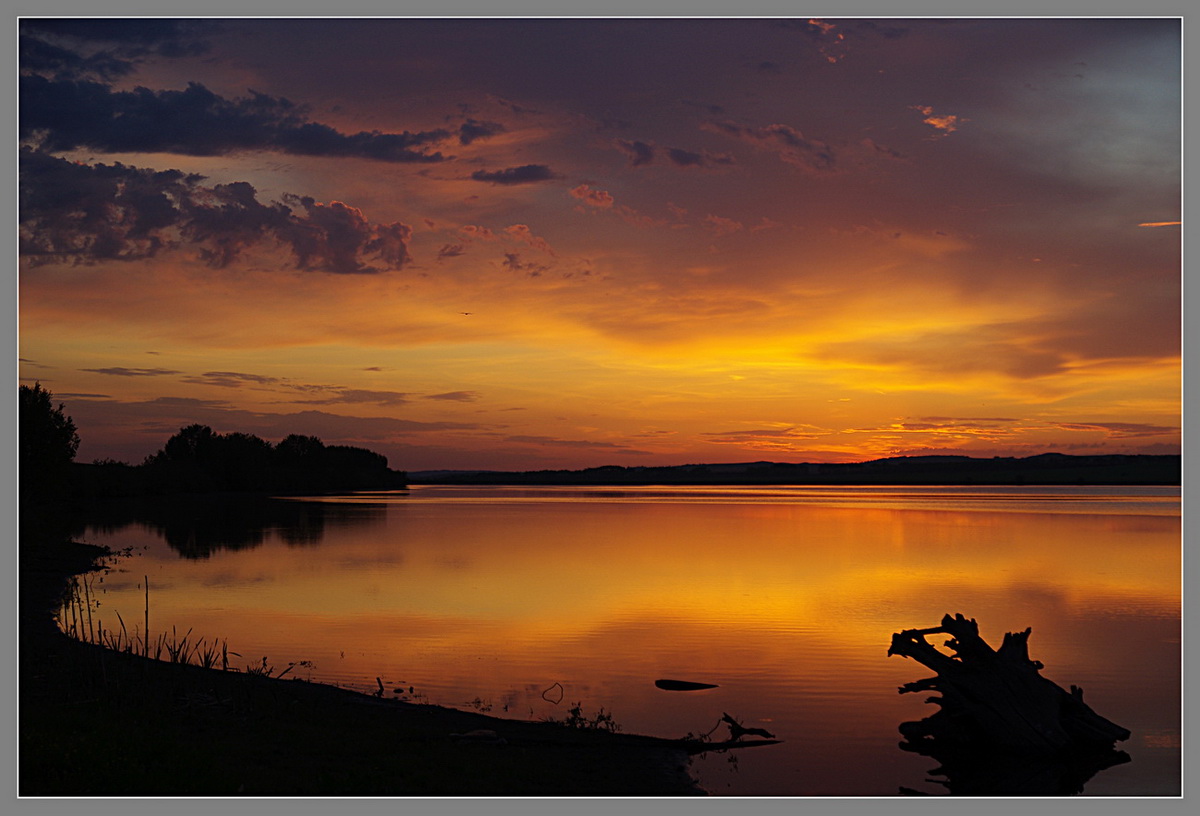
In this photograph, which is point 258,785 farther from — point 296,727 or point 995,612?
point 995,612

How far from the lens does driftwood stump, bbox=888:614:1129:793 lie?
17.9 meters

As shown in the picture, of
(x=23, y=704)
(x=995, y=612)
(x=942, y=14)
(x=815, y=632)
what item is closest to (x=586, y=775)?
(x=23, y=704)

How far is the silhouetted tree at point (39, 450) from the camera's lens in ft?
189

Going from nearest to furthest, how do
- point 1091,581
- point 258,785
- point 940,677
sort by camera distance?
point 258,785, point 940,677, point 1091,581

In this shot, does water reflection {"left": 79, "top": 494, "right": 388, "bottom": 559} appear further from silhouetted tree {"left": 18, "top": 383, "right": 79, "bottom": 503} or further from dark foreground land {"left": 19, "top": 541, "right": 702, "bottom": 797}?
dark foreground land {"left": 19, "top": 541, "right": 702, "bottom": 797}

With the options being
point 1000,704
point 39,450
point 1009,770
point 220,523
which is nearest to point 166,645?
point 1000,704

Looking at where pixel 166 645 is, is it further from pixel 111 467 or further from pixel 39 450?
pixel 111 467

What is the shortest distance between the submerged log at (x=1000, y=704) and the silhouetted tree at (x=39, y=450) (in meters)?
52.7

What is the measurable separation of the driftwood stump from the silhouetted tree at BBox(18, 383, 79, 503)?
52691mm

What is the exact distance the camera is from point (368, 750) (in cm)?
1582

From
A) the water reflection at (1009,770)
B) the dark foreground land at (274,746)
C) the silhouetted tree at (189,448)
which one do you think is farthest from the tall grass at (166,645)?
the silhouetted tree at (189,448)

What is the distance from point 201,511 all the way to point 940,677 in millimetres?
104873

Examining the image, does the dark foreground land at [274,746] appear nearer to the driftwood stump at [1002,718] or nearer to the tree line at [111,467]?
the driftwood stump at [1002,718]

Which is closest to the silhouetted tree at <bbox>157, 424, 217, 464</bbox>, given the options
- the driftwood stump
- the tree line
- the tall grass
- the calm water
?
the tree line
